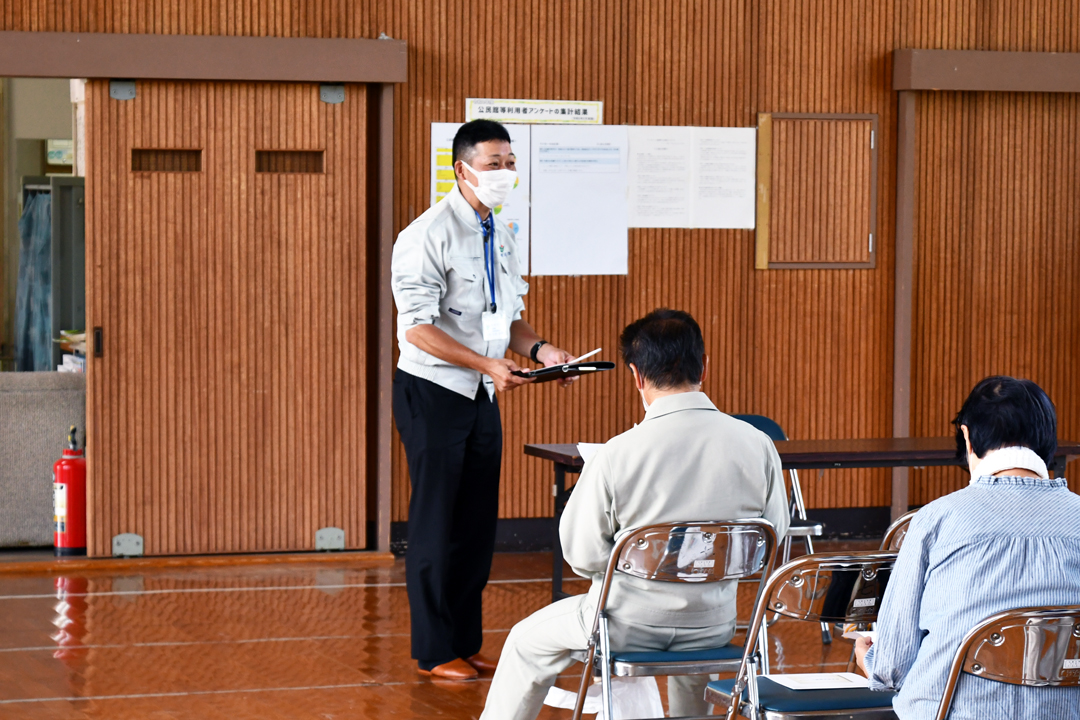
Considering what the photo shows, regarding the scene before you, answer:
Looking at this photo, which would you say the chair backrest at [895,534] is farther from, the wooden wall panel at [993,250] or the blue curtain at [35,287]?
the blue curtain at [35,287]

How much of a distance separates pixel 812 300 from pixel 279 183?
2667 millimetres

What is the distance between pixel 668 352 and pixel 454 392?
134 centimetres

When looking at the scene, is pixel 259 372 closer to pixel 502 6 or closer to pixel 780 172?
pixel 502 6

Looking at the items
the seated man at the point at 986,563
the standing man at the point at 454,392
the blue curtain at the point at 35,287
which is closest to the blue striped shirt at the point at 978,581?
the seated man at the point at 986,563

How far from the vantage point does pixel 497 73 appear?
19.6ft

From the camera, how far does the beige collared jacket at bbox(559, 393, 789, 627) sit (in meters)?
2.72

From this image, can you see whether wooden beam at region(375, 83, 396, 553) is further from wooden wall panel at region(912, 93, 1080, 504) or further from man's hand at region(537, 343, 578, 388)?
wooden wall panel at region(912, 93, 1080, 504)

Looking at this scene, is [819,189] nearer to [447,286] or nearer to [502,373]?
[447,286]

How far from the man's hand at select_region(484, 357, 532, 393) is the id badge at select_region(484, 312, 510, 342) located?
0.29 m

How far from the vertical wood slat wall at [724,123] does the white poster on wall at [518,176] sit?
0.19 ft

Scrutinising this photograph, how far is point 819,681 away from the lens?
8.66 feet

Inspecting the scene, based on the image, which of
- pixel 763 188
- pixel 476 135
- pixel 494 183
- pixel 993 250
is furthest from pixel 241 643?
pixel 993 250

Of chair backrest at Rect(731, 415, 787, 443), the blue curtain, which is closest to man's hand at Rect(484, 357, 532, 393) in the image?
chair backrest at Rect(731, 415, 787, 443)

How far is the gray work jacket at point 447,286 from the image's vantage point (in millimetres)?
3973
